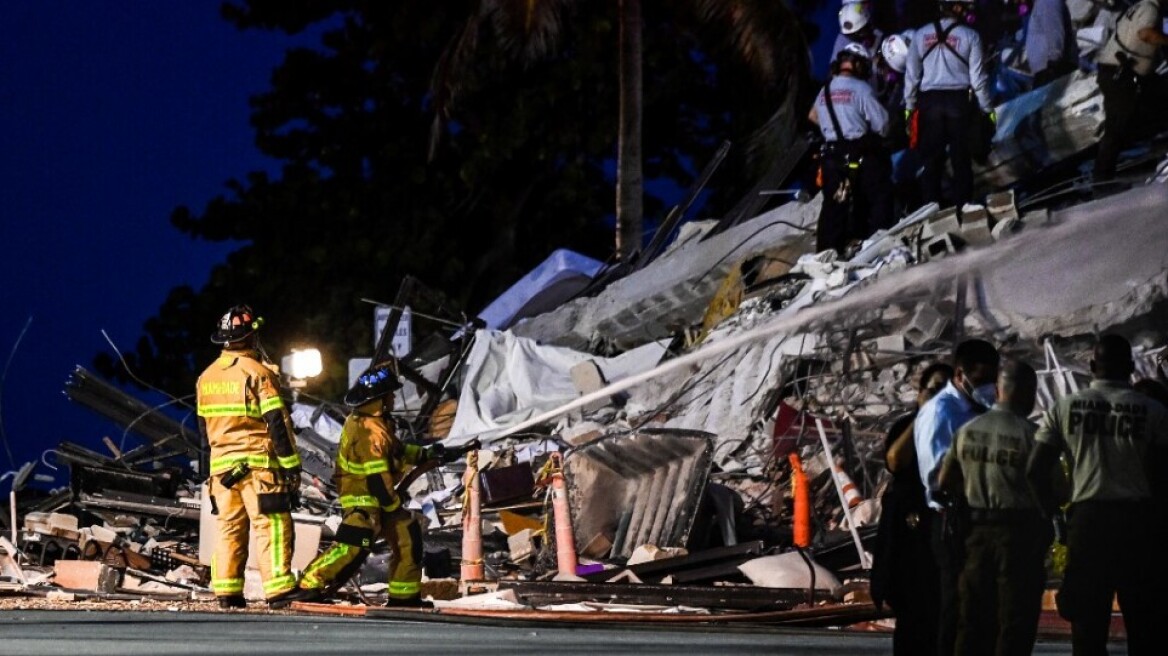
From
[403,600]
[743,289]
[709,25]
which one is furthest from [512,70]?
[403,600]

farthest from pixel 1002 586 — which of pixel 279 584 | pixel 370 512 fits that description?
pixel 279 584

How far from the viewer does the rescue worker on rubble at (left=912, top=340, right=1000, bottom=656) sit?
6430mm

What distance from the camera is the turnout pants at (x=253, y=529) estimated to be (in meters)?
9.97

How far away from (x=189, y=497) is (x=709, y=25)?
1086 centimetres

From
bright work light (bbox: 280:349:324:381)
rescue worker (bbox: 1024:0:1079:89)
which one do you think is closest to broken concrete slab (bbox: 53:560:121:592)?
bright work light (bbox: 280:349:324:381)

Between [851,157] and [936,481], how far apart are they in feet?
28.8

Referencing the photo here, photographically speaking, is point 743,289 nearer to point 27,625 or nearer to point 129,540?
point 129,540

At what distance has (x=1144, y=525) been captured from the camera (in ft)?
22.1

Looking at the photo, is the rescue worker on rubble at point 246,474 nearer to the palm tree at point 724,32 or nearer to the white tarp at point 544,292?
the white tarp at point 544,292

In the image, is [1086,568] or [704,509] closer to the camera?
[1086,568]

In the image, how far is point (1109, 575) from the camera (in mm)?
6617

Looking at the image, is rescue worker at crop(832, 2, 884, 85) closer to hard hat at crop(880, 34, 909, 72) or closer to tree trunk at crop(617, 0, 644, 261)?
hard hat at crop(880, 34, 909, 72)

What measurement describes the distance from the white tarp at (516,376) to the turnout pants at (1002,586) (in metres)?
10.6

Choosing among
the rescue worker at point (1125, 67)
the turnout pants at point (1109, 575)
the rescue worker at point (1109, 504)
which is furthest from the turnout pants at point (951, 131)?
the turnout pants at point (1109, 575)
